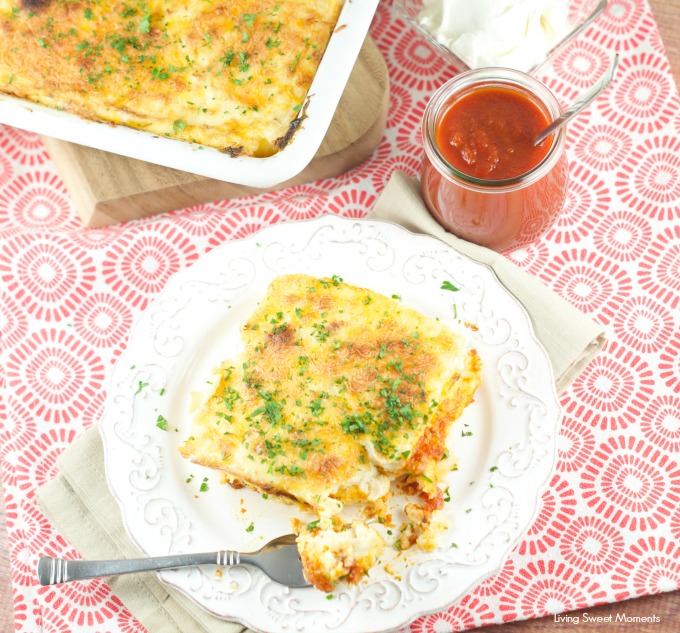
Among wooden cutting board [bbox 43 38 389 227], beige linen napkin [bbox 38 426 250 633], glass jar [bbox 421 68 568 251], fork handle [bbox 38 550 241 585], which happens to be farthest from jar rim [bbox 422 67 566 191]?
beige linen napkin [bbox 38 426 250 633]

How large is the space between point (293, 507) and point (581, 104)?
75.4 inches

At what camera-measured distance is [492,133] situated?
Answer: 3.20 m

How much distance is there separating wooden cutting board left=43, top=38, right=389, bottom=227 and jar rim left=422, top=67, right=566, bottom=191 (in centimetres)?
48

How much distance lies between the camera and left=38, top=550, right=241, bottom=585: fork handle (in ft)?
9.83

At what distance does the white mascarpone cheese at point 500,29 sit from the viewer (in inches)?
137

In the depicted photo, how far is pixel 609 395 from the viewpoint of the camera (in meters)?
3.44

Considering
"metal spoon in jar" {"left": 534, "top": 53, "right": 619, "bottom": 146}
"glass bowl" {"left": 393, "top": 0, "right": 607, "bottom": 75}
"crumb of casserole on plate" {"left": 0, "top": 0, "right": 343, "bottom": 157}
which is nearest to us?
"metal spoon in jar" {"left": 534, "top": 53, "right": 619, "bottom": 146}

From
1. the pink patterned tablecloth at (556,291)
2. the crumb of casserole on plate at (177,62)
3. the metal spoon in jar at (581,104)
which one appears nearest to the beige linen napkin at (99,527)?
the pink patterned tablecloth at (556,291)

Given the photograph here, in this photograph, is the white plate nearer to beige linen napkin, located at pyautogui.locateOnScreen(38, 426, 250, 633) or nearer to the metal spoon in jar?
beige linen napkin, located at pyautogui.locateOnScreen(38, 426, 250, 633)

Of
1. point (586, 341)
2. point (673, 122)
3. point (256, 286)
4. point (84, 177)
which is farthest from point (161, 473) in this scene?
point (673, 122)

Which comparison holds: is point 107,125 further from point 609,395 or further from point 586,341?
point 609,395

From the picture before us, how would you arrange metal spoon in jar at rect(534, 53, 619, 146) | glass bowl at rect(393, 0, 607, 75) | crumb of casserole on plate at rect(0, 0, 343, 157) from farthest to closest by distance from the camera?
glass bowl at rect(393, 0, 607, 75), crumb of casserole on plate at rect(0, 0, 343, 157), metal spoon in jar at rect(534, 53, 619, 146)

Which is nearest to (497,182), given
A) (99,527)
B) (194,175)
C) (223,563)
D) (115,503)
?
(194,175)

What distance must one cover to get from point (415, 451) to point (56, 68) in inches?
90.2
